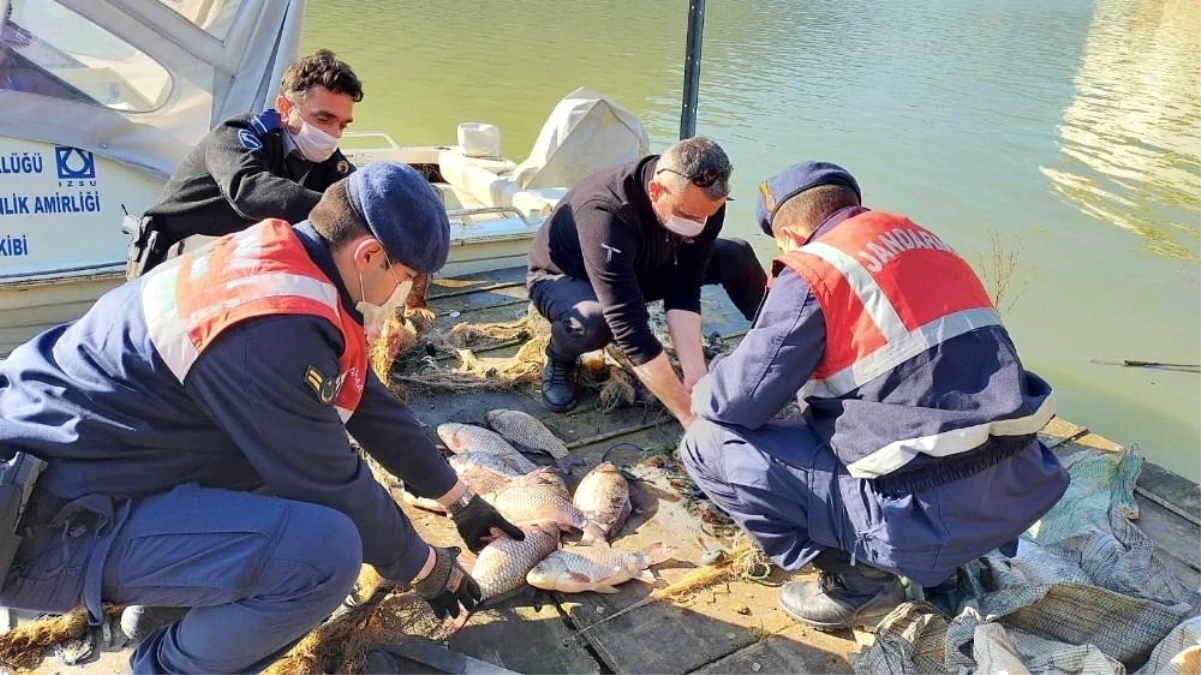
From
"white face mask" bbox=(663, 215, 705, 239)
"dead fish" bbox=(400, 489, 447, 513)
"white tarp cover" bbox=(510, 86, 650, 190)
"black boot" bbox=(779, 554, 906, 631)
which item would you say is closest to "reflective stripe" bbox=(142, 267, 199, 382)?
"dead fish" bbox=(400, 489, 447, 513)

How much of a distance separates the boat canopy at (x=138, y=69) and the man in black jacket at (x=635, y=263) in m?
2.38

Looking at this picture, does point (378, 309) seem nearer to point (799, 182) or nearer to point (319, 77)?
point (799, 182)

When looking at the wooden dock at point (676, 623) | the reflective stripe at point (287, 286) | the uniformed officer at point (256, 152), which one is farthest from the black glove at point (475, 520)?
the uniformed officer at point (256, 152)

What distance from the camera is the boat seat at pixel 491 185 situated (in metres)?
6.72

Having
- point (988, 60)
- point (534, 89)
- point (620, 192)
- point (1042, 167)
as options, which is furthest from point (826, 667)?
point (988, 60)

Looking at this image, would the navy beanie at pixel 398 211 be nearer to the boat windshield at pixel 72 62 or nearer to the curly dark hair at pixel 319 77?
the curly dark hair at pixel 319 77

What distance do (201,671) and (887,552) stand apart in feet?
6.07

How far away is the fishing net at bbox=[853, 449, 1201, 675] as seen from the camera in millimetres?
2533

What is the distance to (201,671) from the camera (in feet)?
7.23

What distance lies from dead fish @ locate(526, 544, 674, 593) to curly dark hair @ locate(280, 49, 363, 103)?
2.45 metres

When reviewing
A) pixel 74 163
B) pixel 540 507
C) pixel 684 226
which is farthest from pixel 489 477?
pixel 74 163

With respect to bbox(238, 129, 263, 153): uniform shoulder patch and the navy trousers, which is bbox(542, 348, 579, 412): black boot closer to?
the navy trousers

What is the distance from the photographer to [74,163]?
16.4ft

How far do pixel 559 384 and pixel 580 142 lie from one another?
127 inches
